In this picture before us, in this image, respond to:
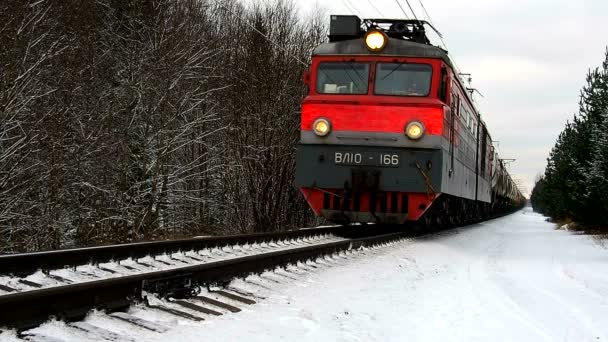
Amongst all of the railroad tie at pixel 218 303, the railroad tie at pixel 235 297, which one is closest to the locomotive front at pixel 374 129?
the railroad tie at pixel 235 297

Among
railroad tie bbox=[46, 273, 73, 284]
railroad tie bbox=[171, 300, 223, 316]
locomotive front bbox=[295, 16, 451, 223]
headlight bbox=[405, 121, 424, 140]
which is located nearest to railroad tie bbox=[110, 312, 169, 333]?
railroad tie bbox=[171, 300, 223, 316]

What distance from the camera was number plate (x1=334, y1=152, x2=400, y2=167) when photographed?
10.5 m

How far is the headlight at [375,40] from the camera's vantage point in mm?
11086

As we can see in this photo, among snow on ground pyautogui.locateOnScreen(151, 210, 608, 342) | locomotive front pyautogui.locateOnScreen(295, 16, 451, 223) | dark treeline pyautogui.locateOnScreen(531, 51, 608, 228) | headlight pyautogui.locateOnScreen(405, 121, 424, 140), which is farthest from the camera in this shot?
dark treeline pyautogui.locateOnScreen(531, 51, 608, 228)

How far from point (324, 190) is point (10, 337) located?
805cm

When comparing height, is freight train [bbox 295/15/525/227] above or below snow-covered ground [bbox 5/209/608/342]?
above

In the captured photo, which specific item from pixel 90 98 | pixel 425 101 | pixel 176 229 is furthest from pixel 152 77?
pixel 425 101

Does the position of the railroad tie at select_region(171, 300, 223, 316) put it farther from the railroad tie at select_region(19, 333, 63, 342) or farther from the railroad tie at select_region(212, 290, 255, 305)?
the railroad tie at select_region(19, 333, 63, 342)

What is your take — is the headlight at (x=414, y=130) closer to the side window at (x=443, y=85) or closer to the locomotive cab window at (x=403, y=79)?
the locomotive cab window at (x=403, y=79)

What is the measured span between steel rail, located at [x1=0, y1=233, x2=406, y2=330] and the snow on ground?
0.49 meters

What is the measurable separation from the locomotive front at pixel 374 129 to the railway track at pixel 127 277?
1607 mm

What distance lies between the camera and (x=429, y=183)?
10.4m

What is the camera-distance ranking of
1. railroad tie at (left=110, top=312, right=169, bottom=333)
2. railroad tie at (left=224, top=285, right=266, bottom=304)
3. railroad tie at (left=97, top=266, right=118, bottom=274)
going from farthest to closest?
railroad tie at (left=97, top=266, right=118, bottom=274), railroad tie at (left=224, top=285, right=266, bottom=304), railroad tie at (left=110, top=312, right=169, bottom=333)

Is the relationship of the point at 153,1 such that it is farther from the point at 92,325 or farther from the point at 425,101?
the point at 92,325
